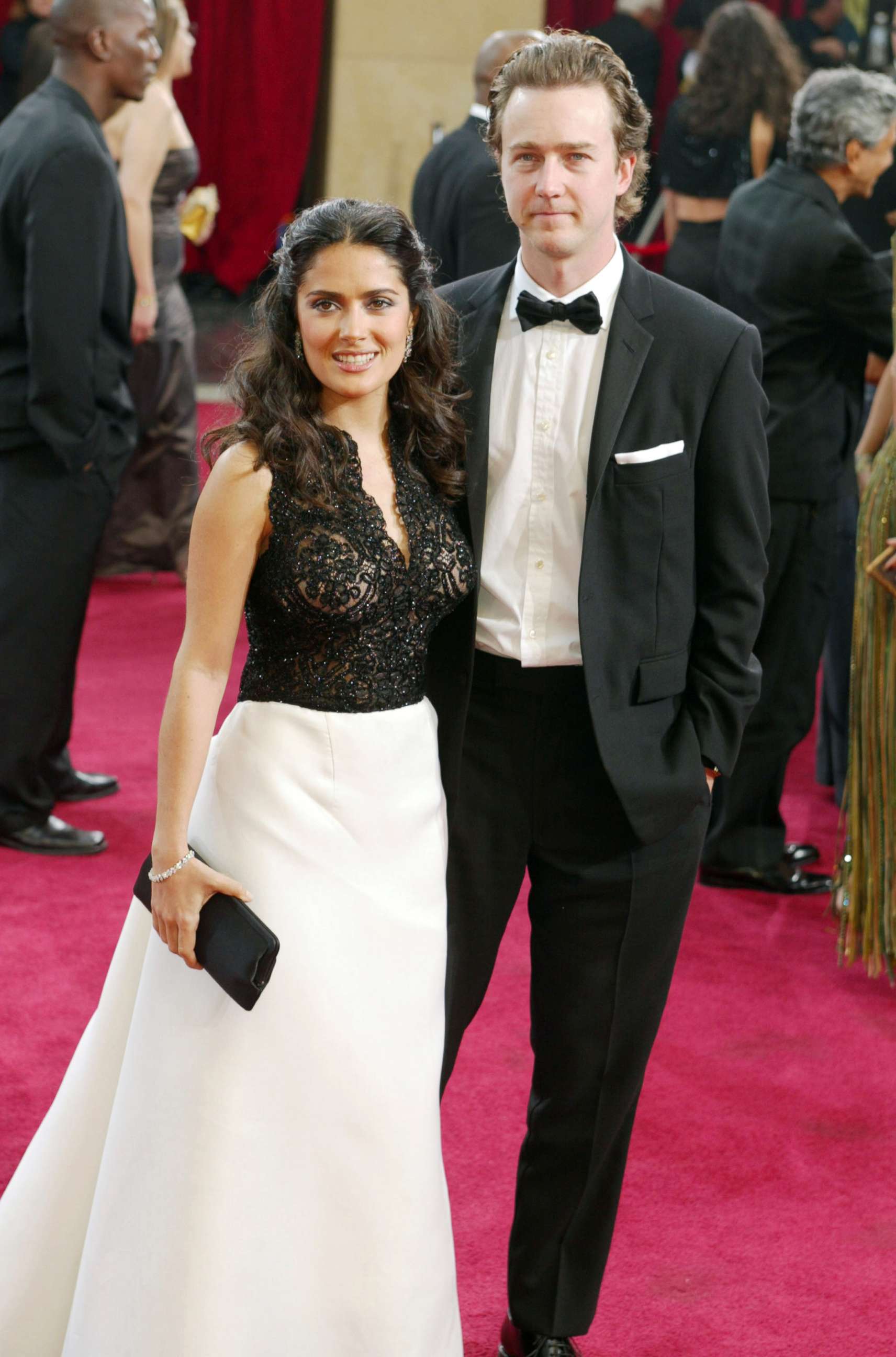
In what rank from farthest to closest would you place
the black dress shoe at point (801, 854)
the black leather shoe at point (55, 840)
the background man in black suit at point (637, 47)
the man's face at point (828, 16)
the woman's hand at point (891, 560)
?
the man's face at point (828, 16) → the background man in black suit at point (637, 47) → the black dress shoe at point (801, 854) → the black leather shoe at point (55, 840) → the woman's hand at point (891, 560)

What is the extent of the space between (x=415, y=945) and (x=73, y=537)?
2.09 m

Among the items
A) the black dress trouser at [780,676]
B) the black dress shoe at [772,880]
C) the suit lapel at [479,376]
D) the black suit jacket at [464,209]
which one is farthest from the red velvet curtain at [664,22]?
the suit lapel at [479,376]

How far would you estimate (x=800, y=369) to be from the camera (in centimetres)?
377

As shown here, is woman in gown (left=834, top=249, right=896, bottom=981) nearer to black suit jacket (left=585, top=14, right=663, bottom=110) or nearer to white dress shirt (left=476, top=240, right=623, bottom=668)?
white dress shirt (left=476, top=240, right=623, bottom=668)

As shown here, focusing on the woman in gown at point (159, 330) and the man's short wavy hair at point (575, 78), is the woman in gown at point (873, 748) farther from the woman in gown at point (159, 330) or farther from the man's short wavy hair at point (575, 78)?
the woman in gown at point (159, 330)

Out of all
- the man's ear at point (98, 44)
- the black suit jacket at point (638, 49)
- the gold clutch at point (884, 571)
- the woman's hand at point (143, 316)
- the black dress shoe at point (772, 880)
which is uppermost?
the black suit jacket at point (638, 49)

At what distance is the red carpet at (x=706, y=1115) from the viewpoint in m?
2.38

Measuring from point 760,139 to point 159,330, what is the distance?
211cm

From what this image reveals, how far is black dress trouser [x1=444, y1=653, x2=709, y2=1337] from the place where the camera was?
2070mm

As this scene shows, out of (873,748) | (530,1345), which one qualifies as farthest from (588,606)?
(873,748)

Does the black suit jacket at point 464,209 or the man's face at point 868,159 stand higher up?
the man's face at point 868,159

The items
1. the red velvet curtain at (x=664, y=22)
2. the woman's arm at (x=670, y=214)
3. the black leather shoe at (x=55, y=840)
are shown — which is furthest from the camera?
the red velvet curtain at (x=664, y=22)

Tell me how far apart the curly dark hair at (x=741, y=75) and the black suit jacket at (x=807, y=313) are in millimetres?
1607

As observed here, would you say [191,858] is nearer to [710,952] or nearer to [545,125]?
[545,125]
